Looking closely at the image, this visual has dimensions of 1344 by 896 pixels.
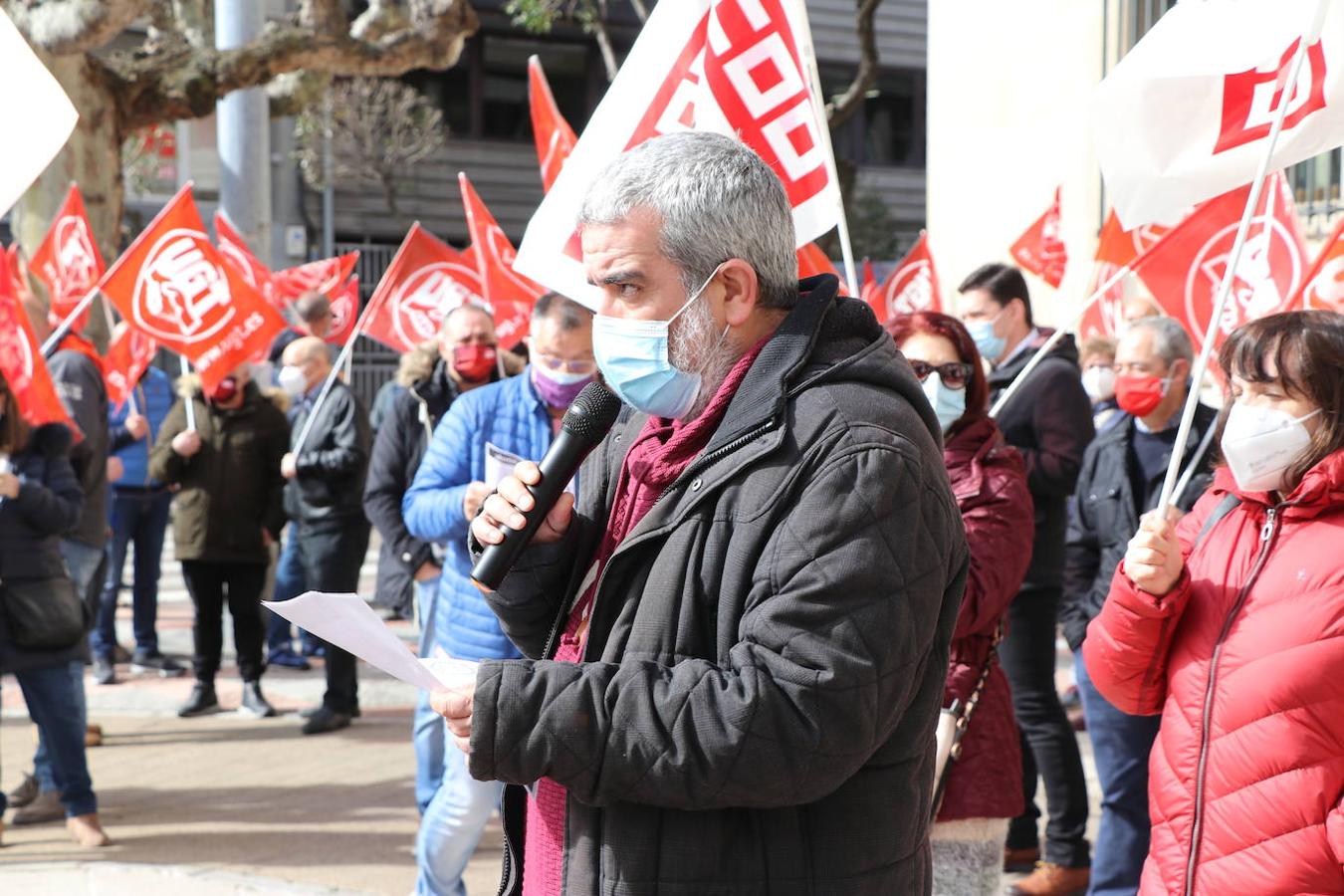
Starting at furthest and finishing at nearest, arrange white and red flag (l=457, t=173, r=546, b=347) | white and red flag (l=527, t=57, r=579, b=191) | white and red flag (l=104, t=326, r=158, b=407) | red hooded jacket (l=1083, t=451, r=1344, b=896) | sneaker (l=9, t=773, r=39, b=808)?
white and red flag (l=104, t=326, r=158, b=407), white and red flag (l=457, t=173, r=546, b=347), white and red flag (l=527, t=57, r=579, b=191), sneaker (l=9, t=773, r=39, b=808), red hooded jacket (l=1083, t=451, r=1344, b=896)

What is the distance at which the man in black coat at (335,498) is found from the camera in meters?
7.66

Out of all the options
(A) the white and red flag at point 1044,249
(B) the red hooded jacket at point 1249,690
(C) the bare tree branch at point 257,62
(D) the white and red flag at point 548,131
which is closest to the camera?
(B) the red hooded jacket at point 1249,690

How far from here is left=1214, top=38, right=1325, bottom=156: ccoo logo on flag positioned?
335 cm

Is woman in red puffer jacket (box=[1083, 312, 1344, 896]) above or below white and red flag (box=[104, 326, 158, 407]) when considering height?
above

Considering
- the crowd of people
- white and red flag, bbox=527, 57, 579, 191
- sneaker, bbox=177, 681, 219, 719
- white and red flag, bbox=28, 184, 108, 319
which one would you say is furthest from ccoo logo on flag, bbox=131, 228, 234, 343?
the crowd of people

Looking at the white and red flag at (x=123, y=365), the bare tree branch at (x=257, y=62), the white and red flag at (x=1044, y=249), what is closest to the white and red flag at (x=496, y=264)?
the white and red flag at (x=123, y=365)

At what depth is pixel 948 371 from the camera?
3961mm

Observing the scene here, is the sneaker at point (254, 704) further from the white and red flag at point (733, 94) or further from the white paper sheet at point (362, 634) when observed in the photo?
the white paper sheet at point (362, 634)

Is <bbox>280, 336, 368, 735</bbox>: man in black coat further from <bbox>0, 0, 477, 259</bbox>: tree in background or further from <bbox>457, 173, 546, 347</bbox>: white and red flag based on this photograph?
<bbox>0, 0, 477, 259</bbox>: tree in background

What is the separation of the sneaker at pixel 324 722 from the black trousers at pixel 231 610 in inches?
22.1

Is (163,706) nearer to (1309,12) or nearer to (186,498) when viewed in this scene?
(186,498)

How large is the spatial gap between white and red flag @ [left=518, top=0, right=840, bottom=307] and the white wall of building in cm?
920

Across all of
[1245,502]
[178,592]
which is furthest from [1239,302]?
[178,592]

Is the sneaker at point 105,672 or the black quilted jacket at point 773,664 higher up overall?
the black quilted jacket at point 773,664
